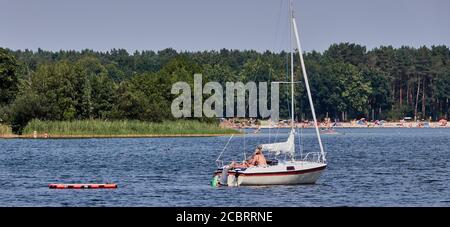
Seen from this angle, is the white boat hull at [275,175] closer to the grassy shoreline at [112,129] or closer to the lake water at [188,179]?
the lake water at [188,179]

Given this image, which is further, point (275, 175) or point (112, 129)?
point (112, 129)

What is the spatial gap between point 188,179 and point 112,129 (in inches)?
3058

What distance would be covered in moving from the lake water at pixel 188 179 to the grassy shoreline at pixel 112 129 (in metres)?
24.6

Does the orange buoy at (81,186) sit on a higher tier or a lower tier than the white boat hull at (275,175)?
lower

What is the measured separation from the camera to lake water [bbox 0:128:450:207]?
5394cm

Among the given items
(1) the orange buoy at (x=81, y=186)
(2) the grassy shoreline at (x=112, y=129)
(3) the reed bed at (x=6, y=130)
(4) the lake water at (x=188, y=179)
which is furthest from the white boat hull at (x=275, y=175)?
(3) the reed bed at (x=6, y=130)

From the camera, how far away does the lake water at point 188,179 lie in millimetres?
53938

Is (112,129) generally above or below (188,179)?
above

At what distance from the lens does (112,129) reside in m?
146

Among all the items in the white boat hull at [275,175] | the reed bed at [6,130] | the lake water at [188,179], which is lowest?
the lake water at [188,179]

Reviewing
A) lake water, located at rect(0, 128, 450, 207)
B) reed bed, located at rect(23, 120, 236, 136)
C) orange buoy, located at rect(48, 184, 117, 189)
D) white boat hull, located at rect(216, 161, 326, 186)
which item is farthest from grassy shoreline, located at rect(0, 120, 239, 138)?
white boat hull, located at rect(216, 161, 326, 186)

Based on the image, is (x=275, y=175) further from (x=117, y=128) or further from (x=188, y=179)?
(x=117, y=128)

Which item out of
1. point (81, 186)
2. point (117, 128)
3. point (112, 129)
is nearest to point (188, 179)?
point (81, 186)
